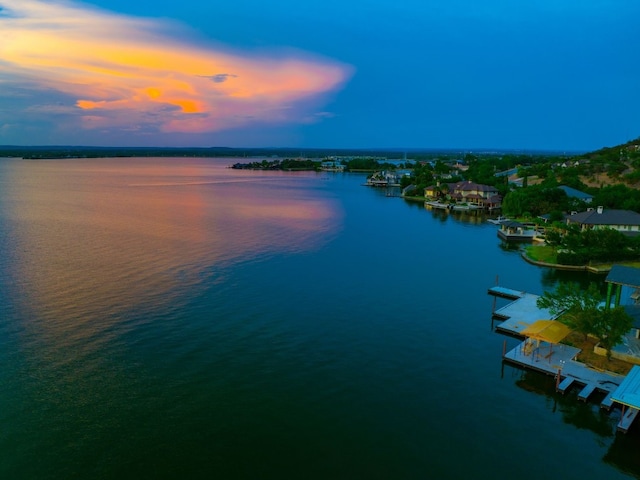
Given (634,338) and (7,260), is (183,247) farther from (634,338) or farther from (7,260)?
(634,338)

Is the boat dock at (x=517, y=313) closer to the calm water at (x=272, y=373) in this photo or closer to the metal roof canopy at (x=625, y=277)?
the calm water at (x=272, y=373)

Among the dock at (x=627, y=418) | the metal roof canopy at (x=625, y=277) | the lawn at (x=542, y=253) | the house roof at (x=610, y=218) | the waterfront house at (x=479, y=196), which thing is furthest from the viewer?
the waterfront house at (x=479, y=196)

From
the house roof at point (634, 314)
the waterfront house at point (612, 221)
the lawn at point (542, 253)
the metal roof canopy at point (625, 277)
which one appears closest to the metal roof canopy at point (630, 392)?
the house roof at point (634, 314)

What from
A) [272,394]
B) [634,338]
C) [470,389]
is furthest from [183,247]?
[634,338]

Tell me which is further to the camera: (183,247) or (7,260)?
(183,247)

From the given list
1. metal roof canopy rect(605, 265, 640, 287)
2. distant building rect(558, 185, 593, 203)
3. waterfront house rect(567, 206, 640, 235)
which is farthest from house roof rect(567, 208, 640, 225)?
metal roof canopy rect(605, 265, 640, 287)

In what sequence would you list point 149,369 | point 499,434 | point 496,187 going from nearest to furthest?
point 499,434 → point 149,369 → point 496,187

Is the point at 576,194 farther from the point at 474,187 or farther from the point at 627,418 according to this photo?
the point at 627,418
